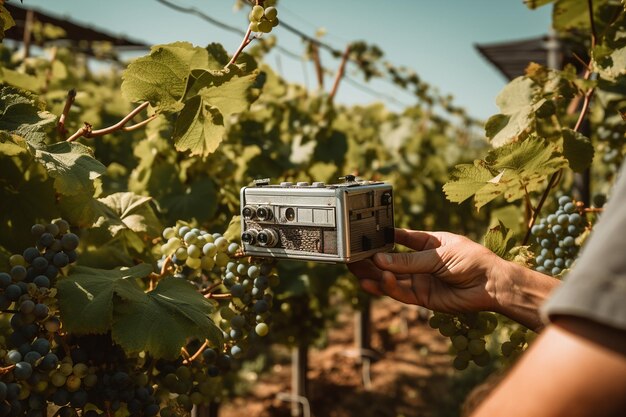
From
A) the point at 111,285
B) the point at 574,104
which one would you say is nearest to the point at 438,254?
the point at 111,285

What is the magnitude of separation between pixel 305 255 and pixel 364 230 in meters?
0.15

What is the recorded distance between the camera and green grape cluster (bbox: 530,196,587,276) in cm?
187

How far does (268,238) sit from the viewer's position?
149cm

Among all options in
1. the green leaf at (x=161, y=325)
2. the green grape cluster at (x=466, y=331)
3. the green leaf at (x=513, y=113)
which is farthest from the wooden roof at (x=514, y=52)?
the green leaf at (x=161, y=325)

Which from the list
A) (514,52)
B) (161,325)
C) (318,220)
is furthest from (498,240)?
(514,52)

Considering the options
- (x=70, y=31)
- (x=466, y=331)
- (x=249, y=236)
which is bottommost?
(x=466, y=331)

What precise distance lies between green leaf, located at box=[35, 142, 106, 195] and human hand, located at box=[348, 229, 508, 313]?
71 cm

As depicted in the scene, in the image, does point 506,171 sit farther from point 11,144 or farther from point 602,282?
point 11,144

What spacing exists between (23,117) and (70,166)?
0.21 m

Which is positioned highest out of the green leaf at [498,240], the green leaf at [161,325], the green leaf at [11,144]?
the green leaf at [11,144]

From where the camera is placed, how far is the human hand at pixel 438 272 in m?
1.53

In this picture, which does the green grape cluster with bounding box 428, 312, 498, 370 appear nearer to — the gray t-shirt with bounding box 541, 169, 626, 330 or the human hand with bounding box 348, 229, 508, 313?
the human hand with bounding box 348, 229, 508, 313

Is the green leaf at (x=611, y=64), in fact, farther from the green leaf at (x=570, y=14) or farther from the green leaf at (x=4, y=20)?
the green leaf at (x=4, y=20)

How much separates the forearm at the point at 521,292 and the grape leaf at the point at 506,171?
255 mm
